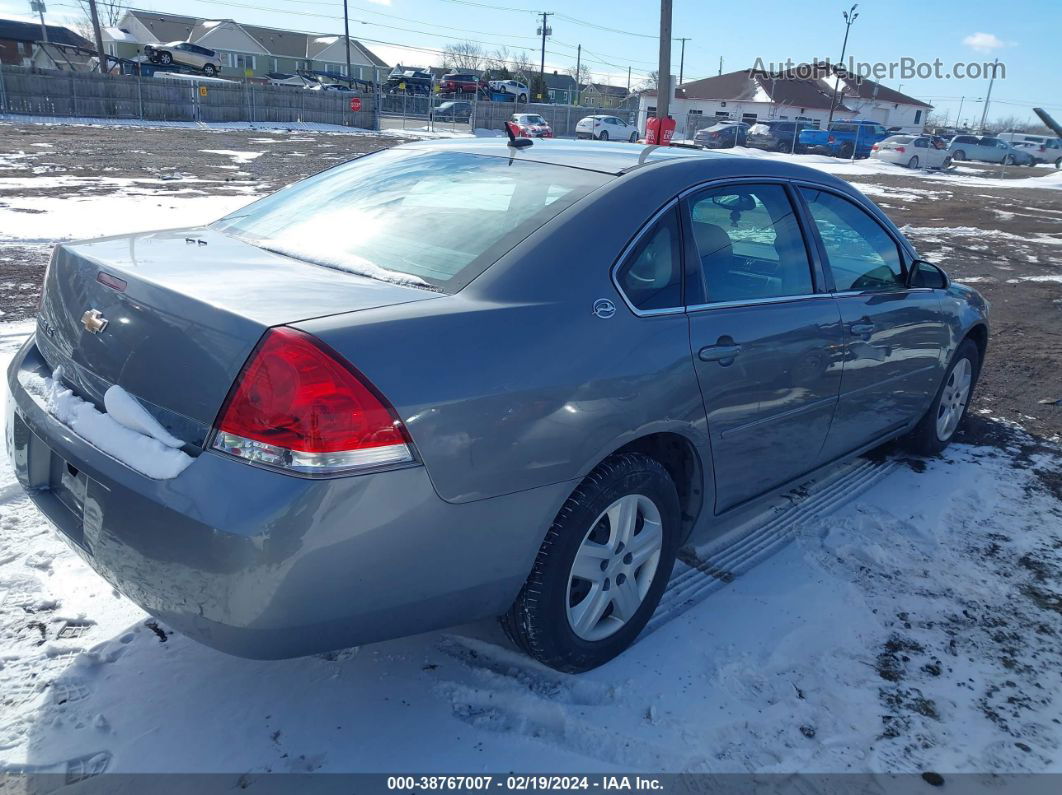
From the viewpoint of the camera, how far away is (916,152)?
110 ft

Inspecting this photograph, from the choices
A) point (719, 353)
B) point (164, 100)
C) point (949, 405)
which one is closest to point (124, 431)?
point (719, 353)

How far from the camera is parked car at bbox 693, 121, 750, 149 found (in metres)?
39.2

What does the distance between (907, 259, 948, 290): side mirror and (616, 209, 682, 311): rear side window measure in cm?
189

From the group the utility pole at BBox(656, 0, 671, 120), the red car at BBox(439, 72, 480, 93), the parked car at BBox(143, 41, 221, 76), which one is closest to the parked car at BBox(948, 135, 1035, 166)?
the red car at BBox(439, 72, 480, 93)

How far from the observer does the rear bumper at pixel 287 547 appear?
6.21 ft

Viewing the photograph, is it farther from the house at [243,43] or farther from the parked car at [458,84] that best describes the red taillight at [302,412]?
the house at [243,43]

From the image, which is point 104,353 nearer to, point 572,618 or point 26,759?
point 26,759

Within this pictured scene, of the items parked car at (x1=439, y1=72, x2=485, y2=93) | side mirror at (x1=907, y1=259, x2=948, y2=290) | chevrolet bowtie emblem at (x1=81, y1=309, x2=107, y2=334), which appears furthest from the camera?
parked car at (x1=439, y1=72, x2=485, y2=93)

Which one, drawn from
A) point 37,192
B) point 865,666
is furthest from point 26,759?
point 37,192

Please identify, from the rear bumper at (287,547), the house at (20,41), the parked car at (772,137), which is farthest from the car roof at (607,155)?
the house at (20,41)

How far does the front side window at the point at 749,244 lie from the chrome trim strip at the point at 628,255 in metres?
0.19

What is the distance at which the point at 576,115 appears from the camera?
4825cm

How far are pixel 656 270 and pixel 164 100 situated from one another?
38894 mm

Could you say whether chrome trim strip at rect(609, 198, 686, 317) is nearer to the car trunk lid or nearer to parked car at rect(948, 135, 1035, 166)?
the car trunk lid
